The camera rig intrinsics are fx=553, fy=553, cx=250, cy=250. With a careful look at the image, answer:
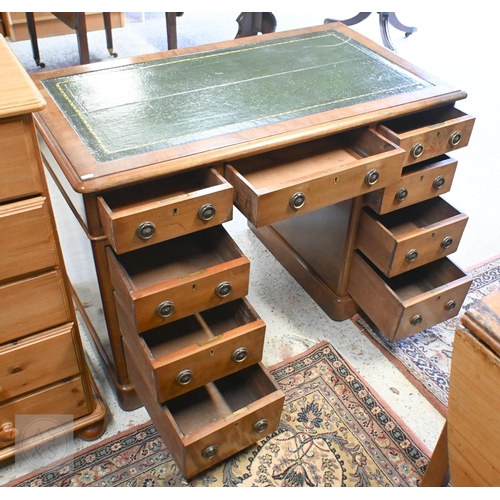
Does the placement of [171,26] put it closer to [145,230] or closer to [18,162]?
[145,230]

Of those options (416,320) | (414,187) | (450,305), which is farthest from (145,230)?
(450,305)

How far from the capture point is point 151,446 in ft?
5.15

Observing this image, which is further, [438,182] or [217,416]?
[438,182]

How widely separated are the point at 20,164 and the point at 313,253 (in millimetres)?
1212

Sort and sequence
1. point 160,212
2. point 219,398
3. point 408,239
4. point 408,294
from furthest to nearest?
1. point 408,294
2. point 408,239
3. point 219,398
4. point 160,212

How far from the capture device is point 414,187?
1641 mm

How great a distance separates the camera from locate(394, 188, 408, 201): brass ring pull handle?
1619 mm

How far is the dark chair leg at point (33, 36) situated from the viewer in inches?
127

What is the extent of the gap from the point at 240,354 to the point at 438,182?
814mm

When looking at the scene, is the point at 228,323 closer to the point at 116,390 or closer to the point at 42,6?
the point at 116,390

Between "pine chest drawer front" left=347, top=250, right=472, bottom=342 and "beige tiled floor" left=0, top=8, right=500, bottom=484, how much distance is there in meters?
0.15

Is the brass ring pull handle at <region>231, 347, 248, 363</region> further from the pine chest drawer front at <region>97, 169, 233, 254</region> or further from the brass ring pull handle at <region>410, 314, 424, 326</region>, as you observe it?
the brass ring pull handle at <region>410, 314, 424, 326</region>

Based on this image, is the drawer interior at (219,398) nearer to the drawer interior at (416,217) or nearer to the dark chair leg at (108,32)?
the drawer interior at (416,217)

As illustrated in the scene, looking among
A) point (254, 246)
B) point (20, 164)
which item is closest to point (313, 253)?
point (254, 246)
